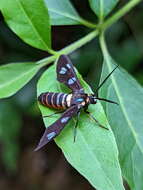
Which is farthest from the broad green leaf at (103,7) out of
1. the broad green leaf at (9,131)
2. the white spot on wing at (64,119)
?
the broad green leaf at (9,131)

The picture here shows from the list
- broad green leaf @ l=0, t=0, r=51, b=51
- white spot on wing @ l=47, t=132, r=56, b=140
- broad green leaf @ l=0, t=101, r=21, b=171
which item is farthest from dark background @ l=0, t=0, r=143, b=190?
white spot on wing @ l=47, t=132, r=56, b=140

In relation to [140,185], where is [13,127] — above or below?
above

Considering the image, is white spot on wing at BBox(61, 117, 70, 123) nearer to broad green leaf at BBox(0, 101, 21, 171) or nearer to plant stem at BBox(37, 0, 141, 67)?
plant stem at BBox(37, 0, 141, 67)

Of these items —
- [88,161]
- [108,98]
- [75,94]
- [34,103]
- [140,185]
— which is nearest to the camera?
[88,161]

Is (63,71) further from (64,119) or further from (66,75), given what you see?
(64,119)

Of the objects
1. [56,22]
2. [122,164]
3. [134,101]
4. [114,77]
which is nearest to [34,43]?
[56,22]

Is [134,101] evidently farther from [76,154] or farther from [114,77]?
[76,154]

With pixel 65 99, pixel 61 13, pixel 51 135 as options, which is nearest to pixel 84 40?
pixel 61 13

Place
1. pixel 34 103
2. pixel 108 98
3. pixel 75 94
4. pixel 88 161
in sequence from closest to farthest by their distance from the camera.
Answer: pixel 88 161 → pixel 108 98 → pixel 75 94 → pixel 34 103
